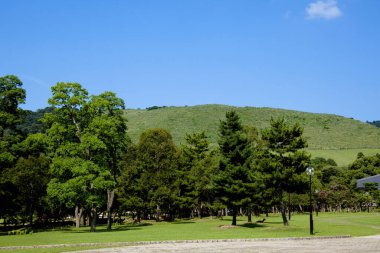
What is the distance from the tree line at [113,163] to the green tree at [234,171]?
0.12 m

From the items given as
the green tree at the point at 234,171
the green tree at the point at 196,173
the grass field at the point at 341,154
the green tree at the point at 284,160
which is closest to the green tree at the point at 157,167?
the green tree at the point at 196,173

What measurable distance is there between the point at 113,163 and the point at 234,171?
625 inches

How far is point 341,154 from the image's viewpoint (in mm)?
147750

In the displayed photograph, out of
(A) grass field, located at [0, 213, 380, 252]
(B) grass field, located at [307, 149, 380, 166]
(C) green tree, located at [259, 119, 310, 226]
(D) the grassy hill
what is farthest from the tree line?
(D) the grassy hill

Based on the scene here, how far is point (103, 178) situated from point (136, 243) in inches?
650

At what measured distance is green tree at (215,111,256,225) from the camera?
4612 cm

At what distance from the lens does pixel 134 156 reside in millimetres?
62656

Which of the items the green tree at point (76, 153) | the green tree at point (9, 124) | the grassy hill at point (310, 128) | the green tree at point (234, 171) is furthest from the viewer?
the grassy hill at point (310, 128)

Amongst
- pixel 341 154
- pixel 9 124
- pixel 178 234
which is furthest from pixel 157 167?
pixel 341 154

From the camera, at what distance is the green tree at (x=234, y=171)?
4612cm

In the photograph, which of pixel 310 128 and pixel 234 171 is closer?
pixel 234 171

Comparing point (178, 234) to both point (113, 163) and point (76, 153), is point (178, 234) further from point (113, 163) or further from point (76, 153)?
point (113, 163)

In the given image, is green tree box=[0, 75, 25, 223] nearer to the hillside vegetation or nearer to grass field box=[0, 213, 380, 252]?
grass field box=[0, 213, 380, 252]

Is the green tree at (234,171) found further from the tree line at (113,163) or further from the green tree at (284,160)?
the green tree at (284,160)
